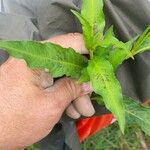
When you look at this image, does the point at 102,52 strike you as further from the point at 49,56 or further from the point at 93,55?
the point at 49,56

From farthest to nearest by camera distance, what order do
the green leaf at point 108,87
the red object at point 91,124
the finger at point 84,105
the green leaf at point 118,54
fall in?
the red object at point 91,124 → the finger at point 84,105 → the green leaf at point 118,54 → the green leaf at point 108,87

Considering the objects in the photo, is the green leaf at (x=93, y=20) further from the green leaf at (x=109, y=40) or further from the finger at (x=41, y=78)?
the finger at (x=41, y=78)

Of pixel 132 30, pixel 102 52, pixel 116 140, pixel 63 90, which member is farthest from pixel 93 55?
pixel 116 140

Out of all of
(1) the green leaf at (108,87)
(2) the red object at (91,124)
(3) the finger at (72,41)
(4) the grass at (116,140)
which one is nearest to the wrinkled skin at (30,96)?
(3) the finger at (72,41)

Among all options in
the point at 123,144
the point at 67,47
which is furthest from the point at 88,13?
the point at 123,144

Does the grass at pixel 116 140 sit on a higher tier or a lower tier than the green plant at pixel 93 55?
lower

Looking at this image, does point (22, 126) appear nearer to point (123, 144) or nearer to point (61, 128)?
point (61, 128)

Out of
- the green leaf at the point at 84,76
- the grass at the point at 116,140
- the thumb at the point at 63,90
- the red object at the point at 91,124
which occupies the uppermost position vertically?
the green leaf at the point at 84,76
